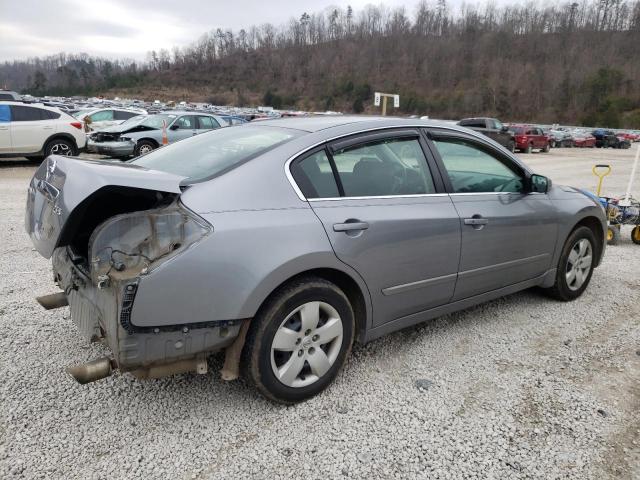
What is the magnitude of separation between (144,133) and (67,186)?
1273 cm

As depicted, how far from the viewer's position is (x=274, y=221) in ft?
8.21

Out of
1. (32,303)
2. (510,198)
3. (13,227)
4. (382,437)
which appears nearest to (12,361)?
(32,303)

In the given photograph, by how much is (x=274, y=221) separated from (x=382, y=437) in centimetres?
122

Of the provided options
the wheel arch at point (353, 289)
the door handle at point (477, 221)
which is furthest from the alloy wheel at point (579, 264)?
the wheel arch at point (353, 289)

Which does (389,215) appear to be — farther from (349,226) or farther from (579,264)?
(579,264)

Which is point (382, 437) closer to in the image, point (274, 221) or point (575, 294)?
point (274, 221)

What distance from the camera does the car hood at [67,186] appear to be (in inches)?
88.7

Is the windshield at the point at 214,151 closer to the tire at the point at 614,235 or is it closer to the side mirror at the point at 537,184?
the side mirror at the point at 537,184

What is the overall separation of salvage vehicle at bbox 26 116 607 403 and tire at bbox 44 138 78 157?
36.9ft

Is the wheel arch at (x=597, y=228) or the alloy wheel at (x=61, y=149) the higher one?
the wheel arch at (x=597, y=228)

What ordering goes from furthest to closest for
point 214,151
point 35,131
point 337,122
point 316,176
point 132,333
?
point 35,131 → point 337,122 → point 214,151 → point 316,176 → point 132,333

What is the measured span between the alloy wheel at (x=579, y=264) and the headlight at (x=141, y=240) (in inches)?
134

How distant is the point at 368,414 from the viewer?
2.71 m

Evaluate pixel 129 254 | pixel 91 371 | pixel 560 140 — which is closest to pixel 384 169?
pixel 129 254
